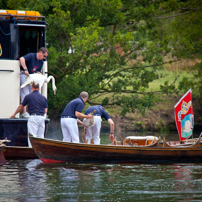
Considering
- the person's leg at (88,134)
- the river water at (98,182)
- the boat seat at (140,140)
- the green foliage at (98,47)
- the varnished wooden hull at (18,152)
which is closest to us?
the river water at (98,182)

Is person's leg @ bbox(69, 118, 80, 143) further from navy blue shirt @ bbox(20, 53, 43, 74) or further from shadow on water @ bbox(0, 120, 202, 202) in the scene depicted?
navy blue shirt @ bbox(20, 53, 43, 74)

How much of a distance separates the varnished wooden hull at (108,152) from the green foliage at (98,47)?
9932 millimetres

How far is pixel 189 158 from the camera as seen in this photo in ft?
44.4

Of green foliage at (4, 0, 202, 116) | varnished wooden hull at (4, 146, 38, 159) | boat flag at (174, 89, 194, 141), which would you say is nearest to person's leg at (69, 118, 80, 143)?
varnished wooden hull at (4, 146, 38, 159)

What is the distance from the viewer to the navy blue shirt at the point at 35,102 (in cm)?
1269

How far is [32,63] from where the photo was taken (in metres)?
14.0

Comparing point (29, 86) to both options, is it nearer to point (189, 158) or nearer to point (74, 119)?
point (74, 119)

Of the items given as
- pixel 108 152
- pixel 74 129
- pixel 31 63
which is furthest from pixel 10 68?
pixel 108 152

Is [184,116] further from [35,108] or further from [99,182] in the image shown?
[99,182]

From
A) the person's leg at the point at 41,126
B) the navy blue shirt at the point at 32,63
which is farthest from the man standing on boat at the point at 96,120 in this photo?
the navy blue shirt at the point at 32,63

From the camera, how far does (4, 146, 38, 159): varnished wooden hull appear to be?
1366cm

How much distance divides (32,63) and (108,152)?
325 centimetres

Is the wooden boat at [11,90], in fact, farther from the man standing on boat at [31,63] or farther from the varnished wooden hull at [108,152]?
the varnished wooden hull at [108,152]

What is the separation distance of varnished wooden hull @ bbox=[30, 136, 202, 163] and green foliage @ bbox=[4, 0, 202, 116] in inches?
391
